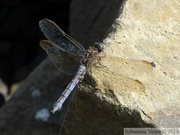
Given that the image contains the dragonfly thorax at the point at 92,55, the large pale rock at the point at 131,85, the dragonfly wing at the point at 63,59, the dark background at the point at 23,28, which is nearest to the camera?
the large pale rock at the point at 131,85

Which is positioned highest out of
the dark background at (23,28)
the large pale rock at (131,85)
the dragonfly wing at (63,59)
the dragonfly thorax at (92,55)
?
the large pale rock at (131,85)

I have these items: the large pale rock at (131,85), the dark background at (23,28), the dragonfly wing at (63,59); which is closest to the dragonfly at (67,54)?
the dragonfly wing at (63,59)

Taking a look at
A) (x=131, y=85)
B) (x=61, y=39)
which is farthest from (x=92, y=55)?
(x=131, y=85)

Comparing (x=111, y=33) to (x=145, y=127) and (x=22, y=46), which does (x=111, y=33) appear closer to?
(x=145, y=127)

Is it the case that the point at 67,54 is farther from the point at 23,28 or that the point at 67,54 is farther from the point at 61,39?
the point at 23,28

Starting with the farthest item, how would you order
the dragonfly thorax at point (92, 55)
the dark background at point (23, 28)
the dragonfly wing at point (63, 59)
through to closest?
the dark background at point (23, 28) → the dragonfly wing at point (63, 59) → the dragonfly thorax at point (92, 55)

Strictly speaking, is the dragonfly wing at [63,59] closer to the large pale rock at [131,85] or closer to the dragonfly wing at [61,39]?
the dragonfly wing at [61,39]

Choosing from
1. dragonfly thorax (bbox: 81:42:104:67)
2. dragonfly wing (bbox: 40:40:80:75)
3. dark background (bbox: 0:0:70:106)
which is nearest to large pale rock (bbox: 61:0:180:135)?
dragonfly thorax (bbox: 81:42:104:67)

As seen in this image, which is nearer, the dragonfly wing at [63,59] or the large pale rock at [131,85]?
the large pale rock at [131,85]

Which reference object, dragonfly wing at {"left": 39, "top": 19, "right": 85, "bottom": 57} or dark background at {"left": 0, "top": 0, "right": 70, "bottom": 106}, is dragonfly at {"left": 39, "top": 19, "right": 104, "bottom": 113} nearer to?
dragonfly wing at {"left": 39, "top": 19, "right": 85, "bottom": 57}
